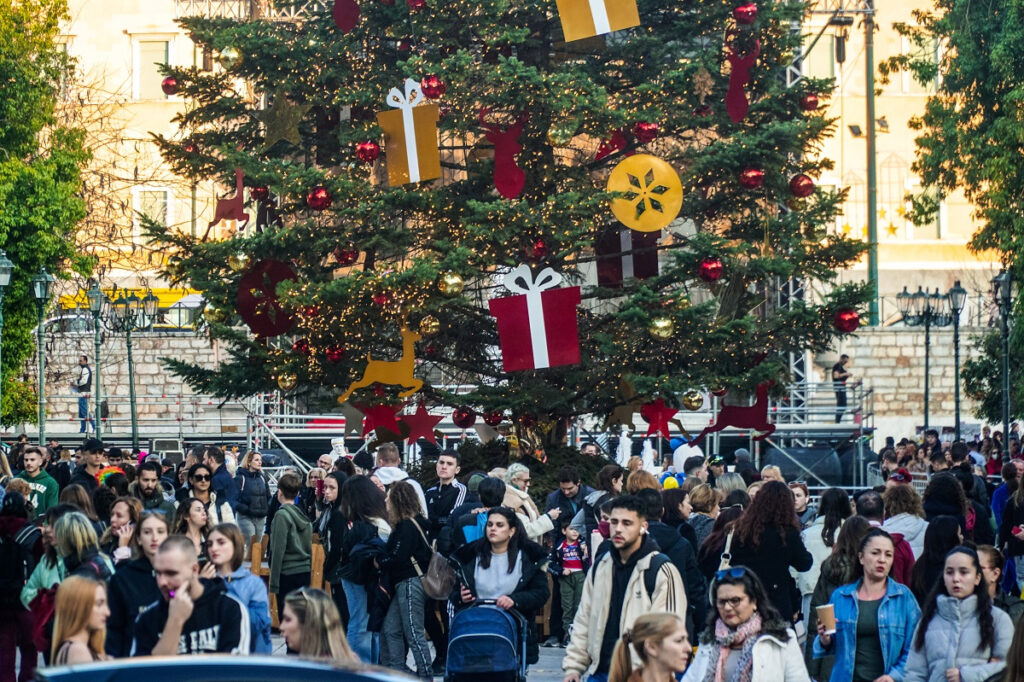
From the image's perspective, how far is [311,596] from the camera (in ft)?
21.8

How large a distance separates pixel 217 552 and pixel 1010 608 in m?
3.99

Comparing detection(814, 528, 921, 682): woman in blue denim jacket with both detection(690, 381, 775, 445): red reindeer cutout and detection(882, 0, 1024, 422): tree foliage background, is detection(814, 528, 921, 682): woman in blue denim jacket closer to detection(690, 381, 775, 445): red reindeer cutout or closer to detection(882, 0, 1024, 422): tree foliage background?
detection(690, 381, 775, 445): red reindeer cutout

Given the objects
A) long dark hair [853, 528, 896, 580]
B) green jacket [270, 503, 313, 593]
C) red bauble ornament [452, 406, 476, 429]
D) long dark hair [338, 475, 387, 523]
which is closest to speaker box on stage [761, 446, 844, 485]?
red bauble ornament [452, 406, 476, 429]

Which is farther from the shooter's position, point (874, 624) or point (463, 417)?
point (463, 417)

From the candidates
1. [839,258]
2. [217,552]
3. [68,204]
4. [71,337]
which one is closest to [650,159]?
[839,258]

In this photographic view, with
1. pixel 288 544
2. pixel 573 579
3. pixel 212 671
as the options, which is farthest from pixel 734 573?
pixel 573 579

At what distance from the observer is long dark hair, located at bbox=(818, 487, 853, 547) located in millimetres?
10477

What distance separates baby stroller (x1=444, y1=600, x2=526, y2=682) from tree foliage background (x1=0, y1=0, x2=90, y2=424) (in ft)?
75.1

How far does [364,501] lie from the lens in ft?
34.9

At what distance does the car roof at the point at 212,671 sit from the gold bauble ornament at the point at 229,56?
14.0 metres

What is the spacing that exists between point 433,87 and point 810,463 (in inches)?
534

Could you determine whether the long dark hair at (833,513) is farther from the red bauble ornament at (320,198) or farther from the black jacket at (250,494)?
the red bauble ornament at (320,198)

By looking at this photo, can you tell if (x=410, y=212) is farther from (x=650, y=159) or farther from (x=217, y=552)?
(x=217, y=552)

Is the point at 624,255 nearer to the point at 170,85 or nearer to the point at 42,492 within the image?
the point at 170,85
